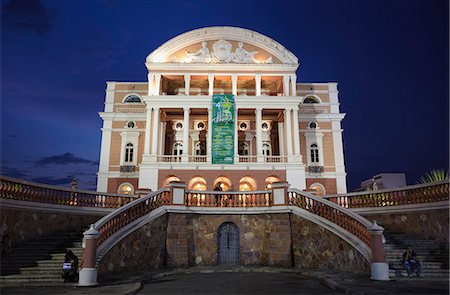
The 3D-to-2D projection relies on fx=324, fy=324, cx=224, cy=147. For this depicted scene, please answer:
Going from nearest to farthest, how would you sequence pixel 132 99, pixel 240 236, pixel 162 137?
pixel 240 236, pixel 162 137, pixel 132 99

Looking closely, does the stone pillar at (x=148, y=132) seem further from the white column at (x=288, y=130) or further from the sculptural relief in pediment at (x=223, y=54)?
the white column at (x=288, y=130)

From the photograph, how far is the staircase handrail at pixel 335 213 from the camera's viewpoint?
36.6 feet

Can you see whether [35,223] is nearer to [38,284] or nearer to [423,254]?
[38,284]

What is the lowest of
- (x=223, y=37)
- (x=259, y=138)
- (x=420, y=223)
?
(x=420, y=223)

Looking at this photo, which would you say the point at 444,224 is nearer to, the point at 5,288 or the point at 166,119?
the point at 5,288

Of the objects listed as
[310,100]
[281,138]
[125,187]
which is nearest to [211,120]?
[281,138]

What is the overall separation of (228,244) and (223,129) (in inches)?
609

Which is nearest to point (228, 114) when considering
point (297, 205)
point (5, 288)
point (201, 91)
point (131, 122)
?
point (201, 91)

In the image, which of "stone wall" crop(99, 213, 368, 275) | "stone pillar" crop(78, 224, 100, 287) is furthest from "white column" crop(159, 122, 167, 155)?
"stone pillar" crop(78, 224, 100, 287)

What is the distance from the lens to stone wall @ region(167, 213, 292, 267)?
1393 cm

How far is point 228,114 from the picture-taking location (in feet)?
95.5

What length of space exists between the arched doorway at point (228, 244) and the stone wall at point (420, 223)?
6.21 m

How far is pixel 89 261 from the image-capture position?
31.5ft

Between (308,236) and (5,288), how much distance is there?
1060cm
